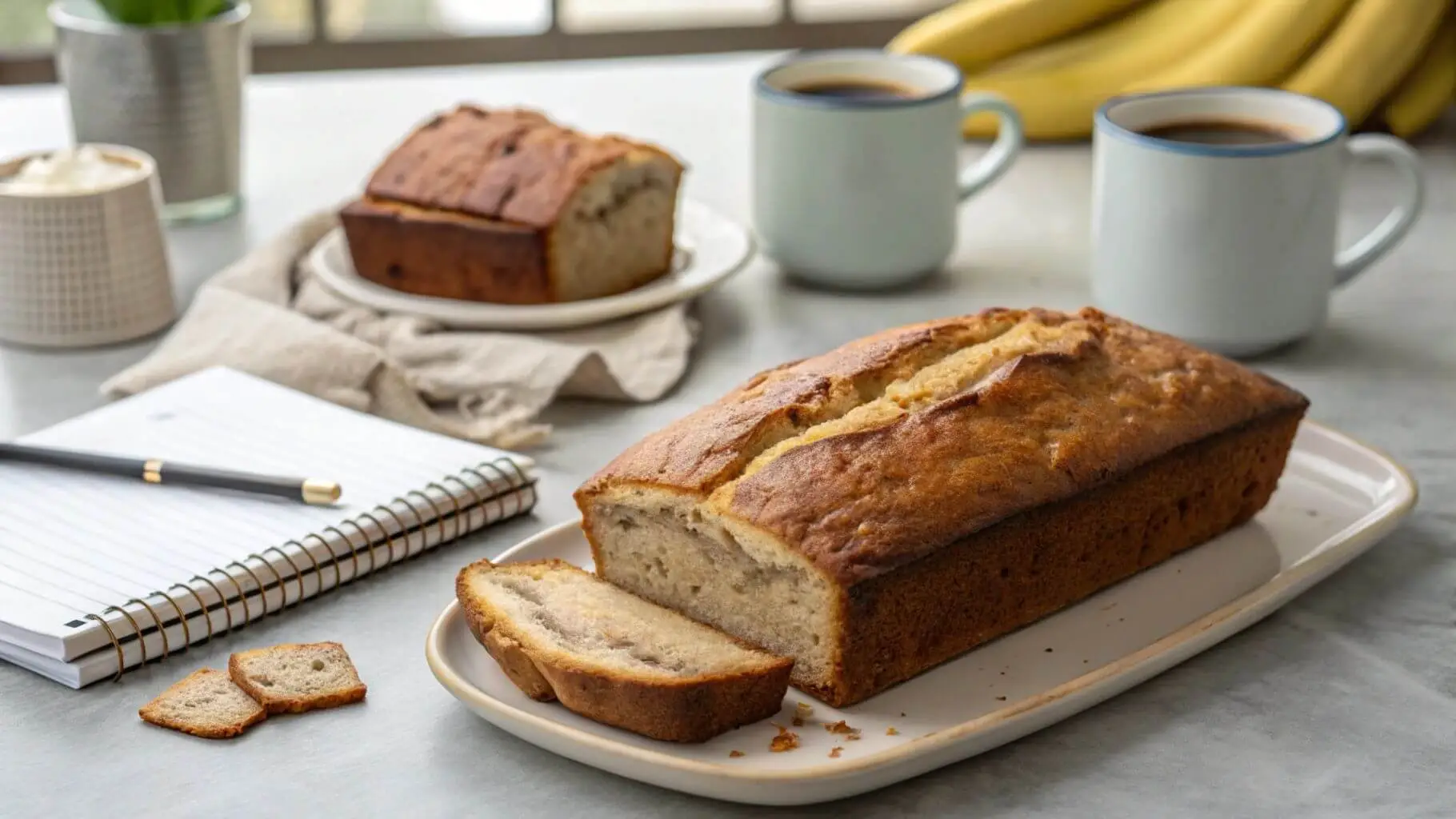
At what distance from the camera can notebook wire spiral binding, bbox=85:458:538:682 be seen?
4.56 feet

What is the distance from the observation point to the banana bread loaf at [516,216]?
208cm

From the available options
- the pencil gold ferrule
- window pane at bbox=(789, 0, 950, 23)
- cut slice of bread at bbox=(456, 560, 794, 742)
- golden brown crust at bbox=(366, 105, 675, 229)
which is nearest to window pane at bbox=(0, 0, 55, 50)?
window pane at bbox=(789, 0, 950, 23)

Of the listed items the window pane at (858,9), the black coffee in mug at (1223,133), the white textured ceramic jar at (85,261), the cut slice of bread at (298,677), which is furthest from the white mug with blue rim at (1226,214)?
the window pane at (858,9)

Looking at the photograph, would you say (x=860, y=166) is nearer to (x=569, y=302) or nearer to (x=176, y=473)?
(x=569, y=302)

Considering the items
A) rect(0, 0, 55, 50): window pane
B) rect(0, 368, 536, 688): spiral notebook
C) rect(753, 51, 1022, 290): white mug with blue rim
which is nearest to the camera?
rect(0, 368, 536, 688): spiral notebook

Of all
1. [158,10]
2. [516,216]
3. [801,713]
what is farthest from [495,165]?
[801,713]

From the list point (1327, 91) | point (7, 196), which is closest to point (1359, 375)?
point (1327, 91)

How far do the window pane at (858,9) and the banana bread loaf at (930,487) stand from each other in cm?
284

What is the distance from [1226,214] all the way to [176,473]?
1224 millimetres

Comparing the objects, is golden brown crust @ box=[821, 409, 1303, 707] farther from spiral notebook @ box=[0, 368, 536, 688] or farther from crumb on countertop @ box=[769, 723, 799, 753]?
spiral notebook @ box=[0, 368, 536, 688]

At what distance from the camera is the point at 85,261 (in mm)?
2055

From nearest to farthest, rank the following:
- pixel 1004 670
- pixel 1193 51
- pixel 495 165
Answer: pixel 1004 670 < pixel 495 165 < pixel 1193 51

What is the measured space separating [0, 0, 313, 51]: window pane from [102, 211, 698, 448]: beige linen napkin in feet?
7.67

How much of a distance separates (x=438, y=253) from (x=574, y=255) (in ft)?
0.58
